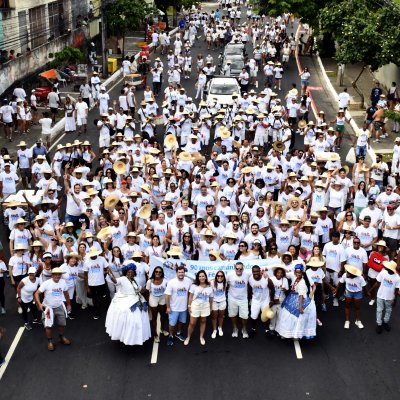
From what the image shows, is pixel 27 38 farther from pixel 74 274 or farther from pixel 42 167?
pixel 74 274

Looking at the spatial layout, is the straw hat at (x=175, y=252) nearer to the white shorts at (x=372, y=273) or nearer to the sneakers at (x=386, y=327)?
the white shorts at (x=372, y=273)

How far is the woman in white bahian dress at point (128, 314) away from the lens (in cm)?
1107

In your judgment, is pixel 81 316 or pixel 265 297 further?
pixel 81 316

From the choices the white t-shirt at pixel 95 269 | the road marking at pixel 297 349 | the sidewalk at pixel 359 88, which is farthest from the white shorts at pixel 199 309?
the sidewalk at pixel 359 88

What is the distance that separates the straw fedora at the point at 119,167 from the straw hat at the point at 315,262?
629 cm

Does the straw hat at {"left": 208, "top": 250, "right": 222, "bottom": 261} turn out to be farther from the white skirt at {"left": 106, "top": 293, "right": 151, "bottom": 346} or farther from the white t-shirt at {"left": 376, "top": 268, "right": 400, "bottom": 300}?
the white t-shirt at {"left": 376, "top": 268, "right": 400, "bottom": 300}

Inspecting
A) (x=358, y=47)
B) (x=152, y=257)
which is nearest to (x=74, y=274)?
(x=152, y=257)

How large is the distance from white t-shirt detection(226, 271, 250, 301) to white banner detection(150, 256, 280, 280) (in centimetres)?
44

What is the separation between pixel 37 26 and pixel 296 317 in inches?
1072

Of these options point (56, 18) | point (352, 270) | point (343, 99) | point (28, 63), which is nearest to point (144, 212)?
point (352, 270)

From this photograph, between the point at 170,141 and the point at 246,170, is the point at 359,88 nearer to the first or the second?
the point at 170,141

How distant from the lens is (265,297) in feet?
38.2

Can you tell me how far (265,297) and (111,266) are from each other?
2.93 meters

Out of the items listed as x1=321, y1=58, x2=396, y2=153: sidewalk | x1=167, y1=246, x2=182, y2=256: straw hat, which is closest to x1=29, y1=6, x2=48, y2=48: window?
x1=321, y1=58, x2=396, y2=153: sidewalk
